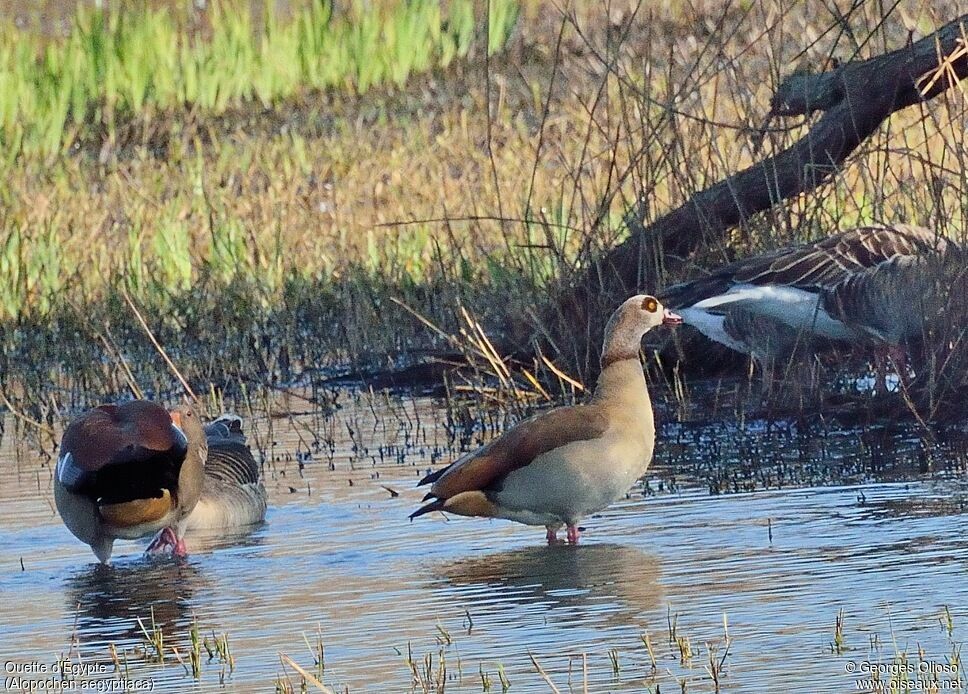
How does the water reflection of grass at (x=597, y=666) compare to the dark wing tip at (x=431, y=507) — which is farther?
the dark wing tip at (x=431, y=507)

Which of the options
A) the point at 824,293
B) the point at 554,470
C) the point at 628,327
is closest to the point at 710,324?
the point at 824,293

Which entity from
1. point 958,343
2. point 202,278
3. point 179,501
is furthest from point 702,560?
point 202,278

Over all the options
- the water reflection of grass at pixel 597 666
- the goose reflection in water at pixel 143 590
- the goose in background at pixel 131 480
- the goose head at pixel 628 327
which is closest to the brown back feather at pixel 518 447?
the goose head at pixel 628 327

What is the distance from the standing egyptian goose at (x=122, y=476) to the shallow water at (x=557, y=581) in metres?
0.13

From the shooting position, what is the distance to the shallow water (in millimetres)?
5020

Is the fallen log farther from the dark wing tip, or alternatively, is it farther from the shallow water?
the dark wing tip

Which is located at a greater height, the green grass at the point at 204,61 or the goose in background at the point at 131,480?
the green grass at the point at 204,61

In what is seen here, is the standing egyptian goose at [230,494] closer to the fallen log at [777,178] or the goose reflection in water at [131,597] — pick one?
the goose reflection in water at [131,597]

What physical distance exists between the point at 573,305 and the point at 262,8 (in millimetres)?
13909

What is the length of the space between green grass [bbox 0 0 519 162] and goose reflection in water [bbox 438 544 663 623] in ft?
43.5

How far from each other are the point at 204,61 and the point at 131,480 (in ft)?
46.0

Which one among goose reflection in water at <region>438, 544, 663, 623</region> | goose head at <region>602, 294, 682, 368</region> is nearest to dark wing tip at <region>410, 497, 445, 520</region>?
goose reflection in water at <region>438, 544, 663, 623</region>

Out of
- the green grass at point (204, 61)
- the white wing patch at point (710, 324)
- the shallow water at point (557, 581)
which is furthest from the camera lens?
the green grass at point (204, 61)

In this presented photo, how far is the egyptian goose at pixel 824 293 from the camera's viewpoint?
31.1 feet
